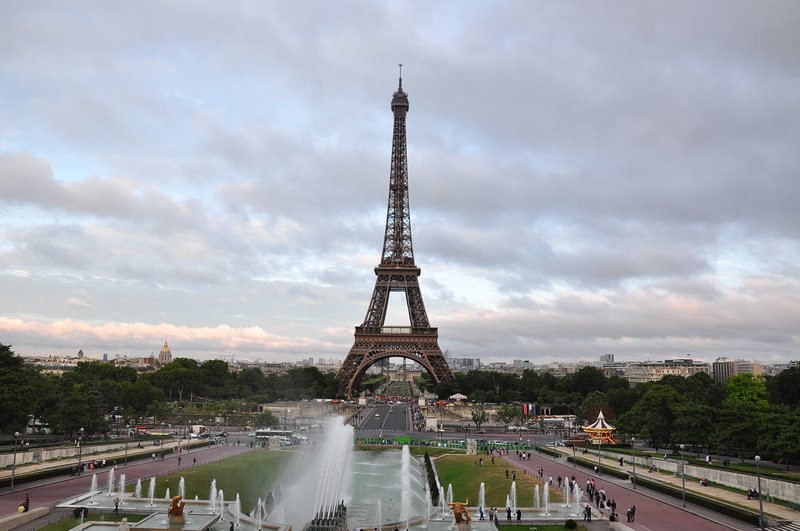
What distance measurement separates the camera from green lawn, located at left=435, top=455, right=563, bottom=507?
3966cm

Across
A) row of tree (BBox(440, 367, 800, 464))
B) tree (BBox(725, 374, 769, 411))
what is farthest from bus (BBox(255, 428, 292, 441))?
tree (BBox(725, 374, 769, 411))

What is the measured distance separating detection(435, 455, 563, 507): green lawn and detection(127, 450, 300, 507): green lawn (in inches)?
509

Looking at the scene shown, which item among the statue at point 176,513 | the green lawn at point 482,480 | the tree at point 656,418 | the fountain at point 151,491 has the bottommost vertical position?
the green lawn at point 482,480

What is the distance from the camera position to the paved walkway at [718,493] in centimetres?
3134

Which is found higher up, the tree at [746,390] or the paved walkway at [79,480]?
the tree at [746,390]

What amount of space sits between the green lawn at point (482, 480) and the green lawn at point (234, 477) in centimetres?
1293

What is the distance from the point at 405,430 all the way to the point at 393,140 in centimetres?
5359

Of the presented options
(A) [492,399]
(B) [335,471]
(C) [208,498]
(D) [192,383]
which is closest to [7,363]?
(C) [208,498]

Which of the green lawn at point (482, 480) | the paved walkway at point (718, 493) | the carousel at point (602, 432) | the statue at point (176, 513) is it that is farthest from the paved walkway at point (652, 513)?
the carousel at point (602, 432)

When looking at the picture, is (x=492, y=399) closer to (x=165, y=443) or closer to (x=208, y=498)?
(x=165, y=443)

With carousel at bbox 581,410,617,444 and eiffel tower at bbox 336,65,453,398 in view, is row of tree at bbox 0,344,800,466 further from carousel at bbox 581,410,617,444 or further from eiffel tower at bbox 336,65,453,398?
eiffel tower at bbox 336,65,453,398

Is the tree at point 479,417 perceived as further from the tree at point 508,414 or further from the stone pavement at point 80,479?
the stone pavement at point 80,479

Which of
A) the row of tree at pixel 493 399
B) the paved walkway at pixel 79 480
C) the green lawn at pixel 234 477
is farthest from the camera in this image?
the row of tree at pixel 493 399

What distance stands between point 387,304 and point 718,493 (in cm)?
7638
